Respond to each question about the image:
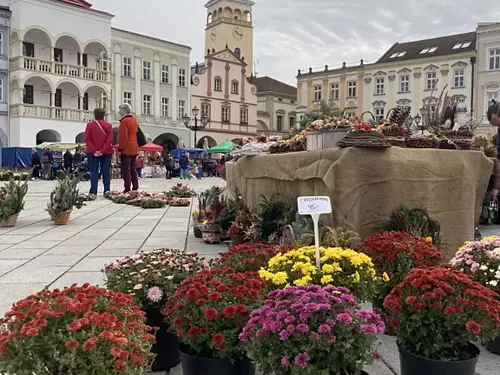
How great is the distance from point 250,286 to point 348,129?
2903mm

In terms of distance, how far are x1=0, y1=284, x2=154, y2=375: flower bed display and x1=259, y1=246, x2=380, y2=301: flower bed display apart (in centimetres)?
95

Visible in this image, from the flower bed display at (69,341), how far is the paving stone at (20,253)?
3457 millimetres

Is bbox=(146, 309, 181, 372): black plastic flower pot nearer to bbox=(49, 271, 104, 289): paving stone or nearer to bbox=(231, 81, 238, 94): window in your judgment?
bbox=(49, 271, 104, 289): paving stone

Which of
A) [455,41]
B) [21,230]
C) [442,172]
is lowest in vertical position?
[21,230]

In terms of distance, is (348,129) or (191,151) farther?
(191,151)

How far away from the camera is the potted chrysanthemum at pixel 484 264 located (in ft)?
9.56

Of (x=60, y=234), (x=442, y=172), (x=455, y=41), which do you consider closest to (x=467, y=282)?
(x=442, y=172)

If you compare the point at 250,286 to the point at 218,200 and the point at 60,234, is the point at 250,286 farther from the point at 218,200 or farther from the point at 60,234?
the point at 60,234

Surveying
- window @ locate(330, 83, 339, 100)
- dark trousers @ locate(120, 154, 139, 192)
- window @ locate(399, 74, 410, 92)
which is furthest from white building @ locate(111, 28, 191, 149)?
dark trousers @ locate(120, 154, 139, 192)

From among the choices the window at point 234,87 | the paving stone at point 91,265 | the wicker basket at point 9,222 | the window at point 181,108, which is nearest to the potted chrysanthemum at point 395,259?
the paving stone at point 91,265

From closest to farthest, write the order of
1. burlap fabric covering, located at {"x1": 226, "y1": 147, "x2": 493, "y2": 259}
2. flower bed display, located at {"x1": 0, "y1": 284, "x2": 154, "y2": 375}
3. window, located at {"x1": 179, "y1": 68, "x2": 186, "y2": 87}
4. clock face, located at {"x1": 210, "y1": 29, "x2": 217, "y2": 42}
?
flower bed display, located at {"x1": 0, "y1": 284, "x2": 154, "y2": 375} < burlap fabric covering, located at {"x1": 226, "y1": 147, "x2": 493, "y2": 259} < window, located at {"x1": 179, "y1": 68, "x2": 186, "y2": 87} < clock face, located at {"x1": 210, "y1": 29, "x2": 217, "y2": 42}

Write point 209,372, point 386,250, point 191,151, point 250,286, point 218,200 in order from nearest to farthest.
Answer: point 209,372 → point 250,286 → point 386,250 → point 218,200 → point 191,151

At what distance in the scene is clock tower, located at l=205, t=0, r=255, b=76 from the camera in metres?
62.9

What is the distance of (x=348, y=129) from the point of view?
502 centimetres
